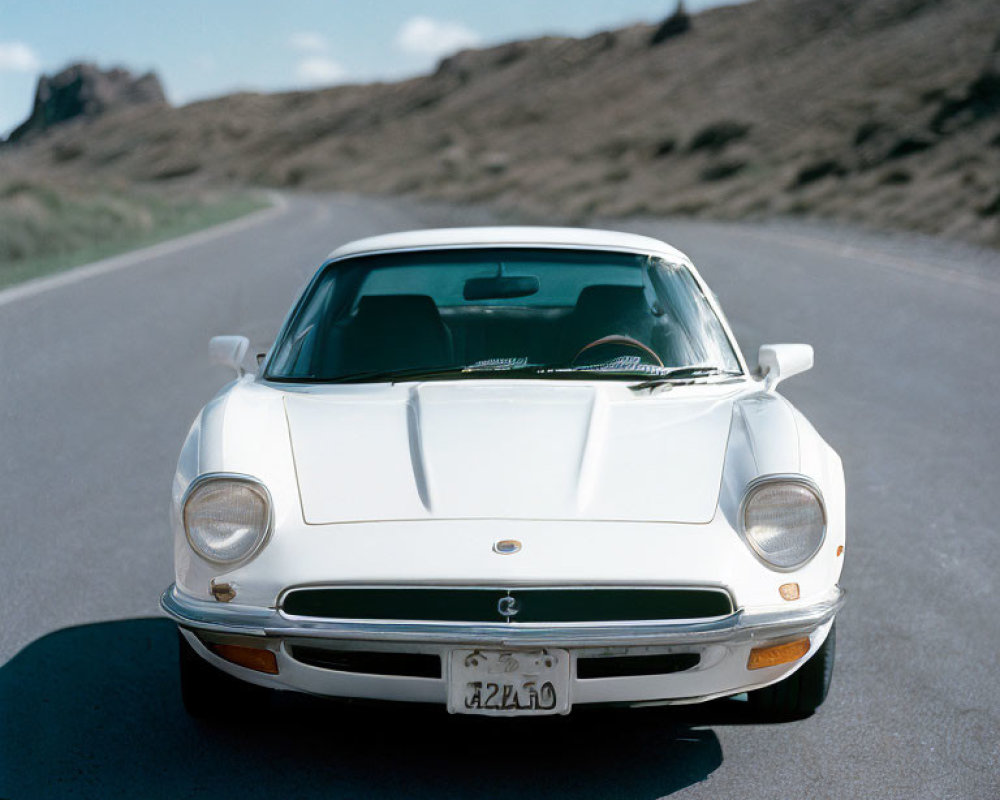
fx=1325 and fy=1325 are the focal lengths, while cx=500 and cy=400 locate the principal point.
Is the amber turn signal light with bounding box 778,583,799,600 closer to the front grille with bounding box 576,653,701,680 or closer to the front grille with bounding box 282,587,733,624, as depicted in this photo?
the front grille with bounding box 282,587,733,624

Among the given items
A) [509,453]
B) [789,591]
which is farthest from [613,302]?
[789,591]

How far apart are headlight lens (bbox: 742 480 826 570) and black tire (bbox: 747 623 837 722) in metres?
0.35

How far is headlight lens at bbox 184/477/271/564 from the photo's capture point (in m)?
3.47

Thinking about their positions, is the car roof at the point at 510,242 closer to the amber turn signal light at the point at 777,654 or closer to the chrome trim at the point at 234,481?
the chrome trim at the point at 234,481

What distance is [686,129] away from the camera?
60.2 m

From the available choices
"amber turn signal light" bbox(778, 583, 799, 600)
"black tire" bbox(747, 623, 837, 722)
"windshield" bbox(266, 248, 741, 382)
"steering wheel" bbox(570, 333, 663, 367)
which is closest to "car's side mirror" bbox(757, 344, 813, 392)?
"windshield" bbox(266, 248, 741, 382)

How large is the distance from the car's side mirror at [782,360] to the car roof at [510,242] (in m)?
0.51

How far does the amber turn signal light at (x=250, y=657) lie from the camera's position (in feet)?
11.2

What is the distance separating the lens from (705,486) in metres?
3.62

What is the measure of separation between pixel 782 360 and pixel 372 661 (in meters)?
2.09

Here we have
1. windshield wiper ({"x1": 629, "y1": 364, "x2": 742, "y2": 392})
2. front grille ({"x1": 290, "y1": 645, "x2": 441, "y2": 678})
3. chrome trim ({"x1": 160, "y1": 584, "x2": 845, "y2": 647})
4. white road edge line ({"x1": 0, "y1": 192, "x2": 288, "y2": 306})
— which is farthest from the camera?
white road edge line ({"x1": 0, "y1": 192, "x2": 288, "y2": 306})

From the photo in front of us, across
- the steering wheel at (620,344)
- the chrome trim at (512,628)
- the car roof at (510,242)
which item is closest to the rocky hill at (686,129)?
the car roof at (510,242)

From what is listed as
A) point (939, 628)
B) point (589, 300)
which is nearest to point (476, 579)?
point (589, 300)

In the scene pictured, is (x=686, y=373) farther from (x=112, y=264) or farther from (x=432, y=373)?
(x=112, y=264)
